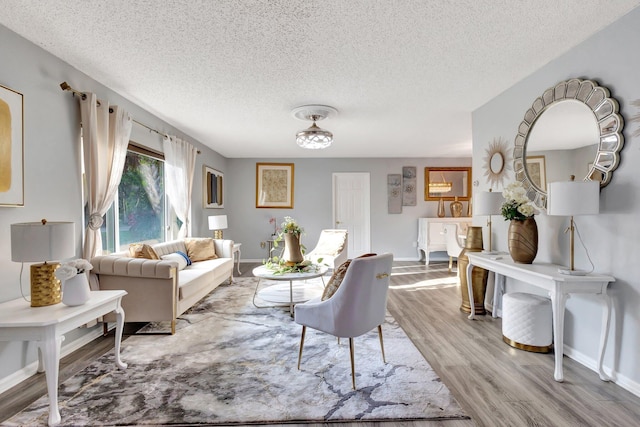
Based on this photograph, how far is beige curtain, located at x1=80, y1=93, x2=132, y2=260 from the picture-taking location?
9.27 ft

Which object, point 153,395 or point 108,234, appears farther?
point 108,234

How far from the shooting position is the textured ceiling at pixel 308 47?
197 cm

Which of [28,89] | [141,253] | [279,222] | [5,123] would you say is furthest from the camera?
[279,222]

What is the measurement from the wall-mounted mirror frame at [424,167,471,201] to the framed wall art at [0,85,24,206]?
6995 millimetres

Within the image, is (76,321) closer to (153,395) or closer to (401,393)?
(153,395)

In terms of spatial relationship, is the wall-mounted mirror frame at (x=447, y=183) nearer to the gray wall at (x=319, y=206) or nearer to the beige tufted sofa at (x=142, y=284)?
the gray wall at (x=319, y=206)

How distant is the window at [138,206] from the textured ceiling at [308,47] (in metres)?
0.76

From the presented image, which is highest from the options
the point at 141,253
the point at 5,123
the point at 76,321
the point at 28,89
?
the point at 28,89

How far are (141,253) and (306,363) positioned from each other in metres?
2.22

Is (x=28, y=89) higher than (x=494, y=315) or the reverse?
higher

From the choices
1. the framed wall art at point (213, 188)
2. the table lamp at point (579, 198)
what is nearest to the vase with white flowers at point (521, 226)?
the table lamp at point (579, 198)

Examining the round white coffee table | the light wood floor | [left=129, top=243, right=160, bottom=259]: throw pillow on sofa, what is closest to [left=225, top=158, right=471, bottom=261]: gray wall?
the round white coffee table

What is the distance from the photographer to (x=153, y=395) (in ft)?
6.59

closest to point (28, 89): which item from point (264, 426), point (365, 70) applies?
point (365, 70)
